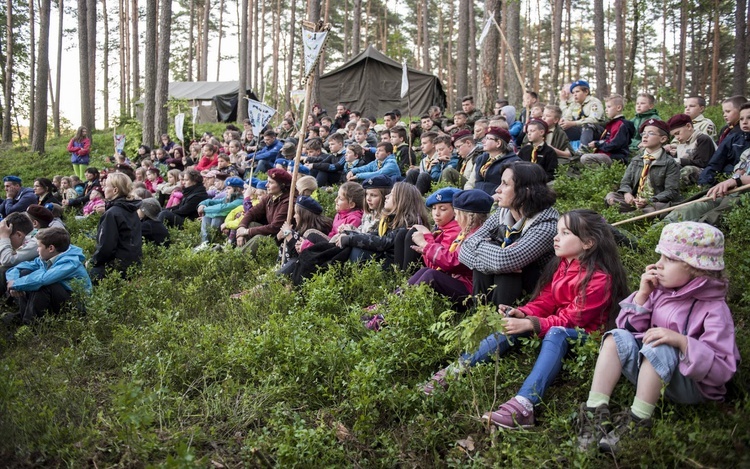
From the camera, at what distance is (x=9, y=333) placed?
20.6 feet

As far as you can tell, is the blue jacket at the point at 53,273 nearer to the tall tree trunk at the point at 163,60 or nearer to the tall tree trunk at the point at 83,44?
the tall tree trunk at the point at 163,60

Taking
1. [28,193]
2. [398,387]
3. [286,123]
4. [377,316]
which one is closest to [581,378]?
[398,387]

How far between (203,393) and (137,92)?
3167 centimetres

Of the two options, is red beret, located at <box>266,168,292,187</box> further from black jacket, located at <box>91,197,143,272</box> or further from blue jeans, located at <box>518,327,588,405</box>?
blue jeans, located at <box>518,327,588,405</box>

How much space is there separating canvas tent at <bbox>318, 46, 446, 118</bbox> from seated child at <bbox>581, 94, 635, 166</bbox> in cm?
1383

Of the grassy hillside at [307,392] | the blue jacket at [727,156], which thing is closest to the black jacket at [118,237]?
the grassy hillside at [307,392]

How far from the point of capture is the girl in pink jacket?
317cm

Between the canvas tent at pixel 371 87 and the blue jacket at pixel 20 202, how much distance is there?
13.1 meters

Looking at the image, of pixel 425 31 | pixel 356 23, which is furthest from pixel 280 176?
pixel 425 31

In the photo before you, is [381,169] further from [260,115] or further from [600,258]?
[600,258]

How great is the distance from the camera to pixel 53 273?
6477 mm

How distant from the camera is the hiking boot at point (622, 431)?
3.15 meters

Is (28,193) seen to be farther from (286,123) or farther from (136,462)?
(136,462)

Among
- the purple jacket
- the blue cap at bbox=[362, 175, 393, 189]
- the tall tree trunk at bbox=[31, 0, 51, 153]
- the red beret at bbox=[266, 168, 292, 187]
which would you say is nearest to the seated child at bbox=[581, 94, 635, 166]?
the blue cap at bbox=[362, 175, 393, 189]
